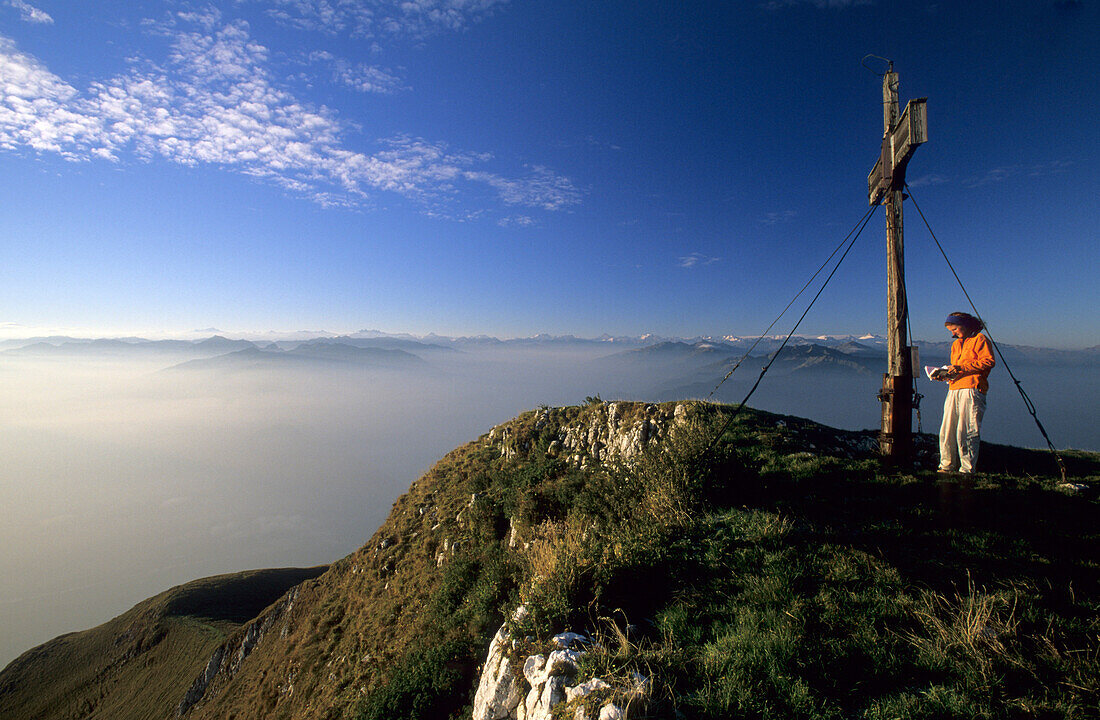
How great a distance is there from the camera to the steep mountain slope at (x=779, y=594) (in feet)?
10.9

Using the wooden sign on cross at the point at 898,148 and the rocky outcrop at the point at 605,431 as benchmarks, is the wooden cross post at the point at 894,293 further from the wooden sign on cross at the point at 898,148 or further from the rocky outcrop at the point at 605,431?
the rocky outcrop at the point at 605,431

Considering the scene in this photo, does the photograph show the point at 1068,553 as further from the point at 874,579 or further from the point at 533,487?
the point at 533,487

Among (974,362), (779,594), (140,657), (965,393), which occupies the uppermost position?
(974,362)

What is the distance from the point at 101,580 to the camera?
156250 mm

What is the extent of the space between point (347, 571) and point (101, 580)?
23015 centimetres

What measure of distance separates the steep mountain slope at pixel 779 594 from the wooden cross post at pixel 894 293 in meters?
0.81

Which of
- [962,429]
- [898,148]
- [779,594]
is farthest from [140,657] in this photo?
[898,148]

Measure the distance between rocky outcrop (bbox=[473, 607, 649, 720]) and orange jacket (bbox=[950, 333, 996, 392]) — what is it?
26.0 feet

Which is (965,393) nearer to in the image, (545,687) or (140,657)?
(545,687)

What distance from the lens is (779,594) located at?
173 inches

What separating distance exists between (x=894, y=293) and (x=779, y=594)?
5802 mm

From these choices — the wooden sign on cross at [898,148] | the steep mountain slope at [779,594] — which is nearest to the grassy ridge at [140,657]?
the steep mountain slope at [779,594]

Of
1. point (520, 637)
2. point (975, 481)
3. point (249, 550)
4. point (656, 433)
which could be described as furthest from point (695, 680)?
point (249, 550)

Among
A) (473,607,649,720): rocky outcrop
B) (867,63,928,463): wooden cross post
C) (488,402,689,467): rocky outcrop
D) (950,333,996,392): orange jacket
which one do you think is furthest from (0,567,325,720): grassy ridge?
(950,333,996,392): orange jacket
